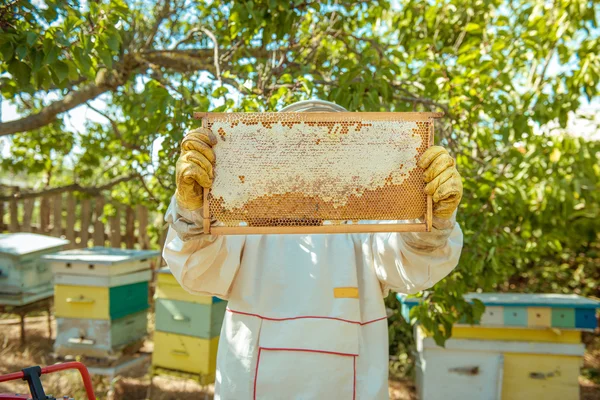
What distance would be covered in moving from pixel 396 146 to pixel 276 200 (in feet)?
1.47

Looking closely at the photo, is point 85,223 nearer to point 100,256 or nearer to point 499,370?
point 100,256

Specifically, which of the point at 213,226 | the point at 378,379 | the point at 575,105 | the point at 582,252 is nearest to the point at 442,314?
the point at 378,379

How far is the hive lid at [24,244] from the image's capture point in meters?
4.56

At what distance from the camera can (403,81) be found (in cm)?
339

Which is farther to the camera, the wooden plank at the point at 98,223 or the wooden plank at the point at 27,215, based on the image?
the wooden plank at the point at 98,223

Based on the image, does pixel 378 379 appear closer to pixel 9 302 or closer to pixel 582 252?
pixel 9 302

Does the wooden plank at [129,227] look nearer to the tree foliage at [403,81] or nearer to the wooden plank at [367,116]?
the tree foliage at [403,81]

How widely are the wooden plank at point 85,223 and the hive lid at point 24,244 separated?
6.37 feet

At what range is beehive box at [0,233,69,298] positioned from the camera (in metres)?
4.57

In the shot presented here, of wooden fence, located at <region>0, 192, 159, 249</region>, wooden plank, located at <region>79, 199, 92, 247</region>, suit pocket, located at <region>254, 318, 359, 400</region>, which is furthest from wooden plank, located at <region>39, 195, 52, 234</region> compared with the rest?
suit pocket, located at <region>254, 318, 359, 400</region>

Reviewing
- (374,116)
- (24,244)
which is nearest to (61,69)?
(374,116)

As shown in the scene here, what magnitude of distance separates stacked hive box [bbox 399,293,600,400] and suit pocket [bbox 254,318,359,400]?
5.70ft

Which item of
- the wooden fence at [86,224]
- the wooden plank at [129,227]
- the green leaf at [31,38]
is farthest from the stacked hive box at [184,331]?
the wooden plank at [129,227]

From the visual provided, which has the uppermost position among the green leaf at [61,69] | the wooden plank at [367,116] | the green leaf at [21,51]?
the green leaf at [21,51]
